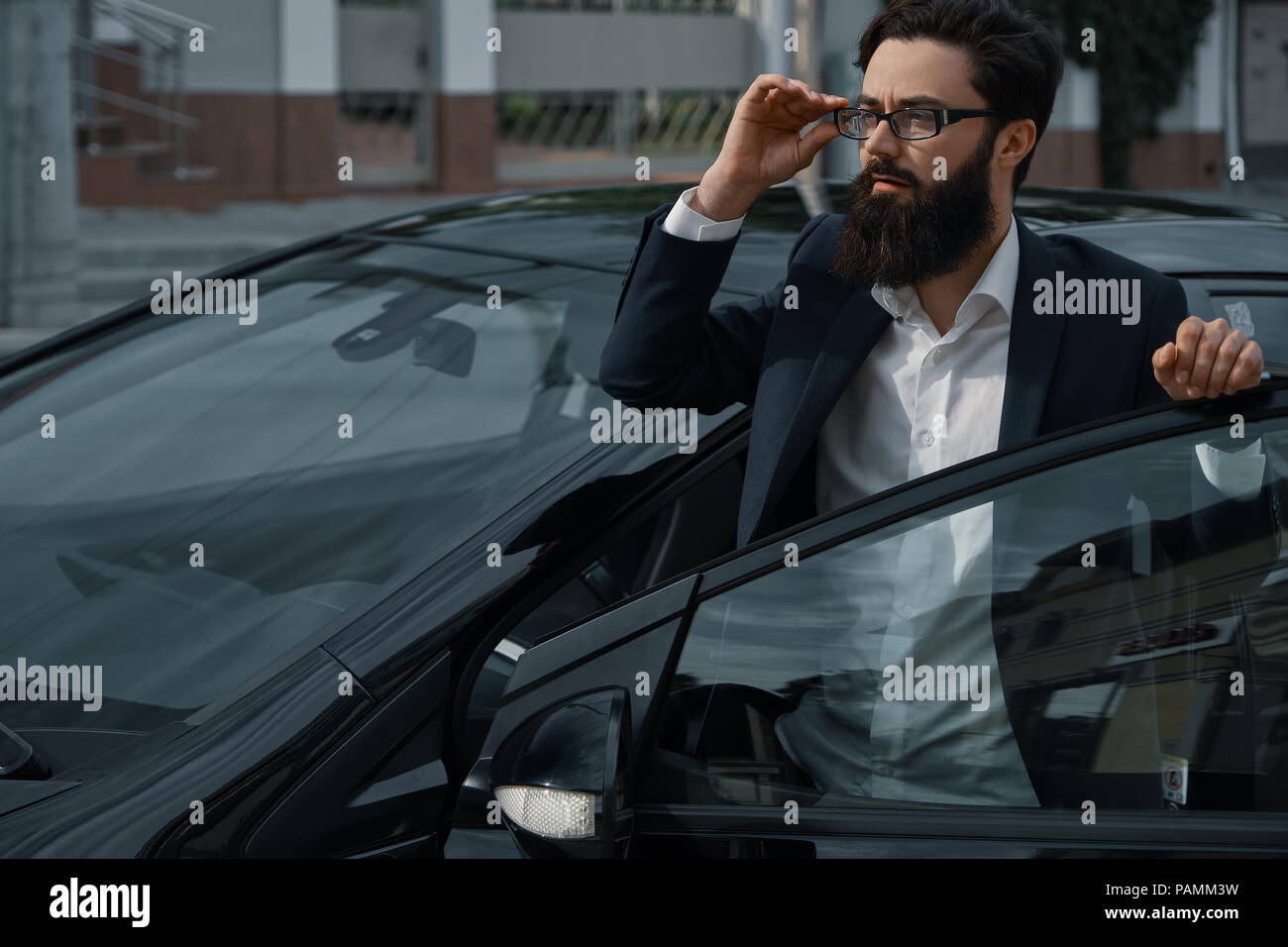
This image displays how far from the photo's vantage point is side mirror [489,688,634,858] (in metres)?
Result: 1.47

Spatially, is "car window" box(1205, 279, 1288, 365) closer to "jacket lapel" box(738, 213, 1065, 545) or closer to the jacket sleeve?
"jacket lapel" box(738, 213, 1065, 545)

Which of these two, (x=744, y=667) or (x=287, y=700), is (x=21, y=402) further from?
(x=744, y=667)

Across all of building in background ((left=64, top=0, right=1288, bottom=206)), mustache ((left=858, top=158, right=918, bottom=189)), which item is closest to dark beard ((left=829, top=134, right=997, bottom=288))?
mustache ((left=858, top=158, right=918, bottom=189))

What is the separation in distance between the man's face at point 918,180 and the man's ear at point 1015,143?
34 mm

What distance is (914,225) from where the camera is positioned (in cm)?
196

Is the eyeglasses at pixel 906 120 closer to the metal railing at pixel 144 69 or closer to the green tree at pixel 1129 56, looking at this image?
the metal railing at pixel 144 69

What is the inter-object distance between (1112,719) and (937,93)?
845 mm

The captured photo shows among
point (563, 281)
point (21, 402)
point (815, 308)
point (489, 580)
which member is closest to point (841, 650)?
point (489, 580)

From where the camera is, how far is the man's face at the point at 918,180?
1.97 metres

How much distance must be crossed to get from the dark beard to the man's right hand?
95 millimetres

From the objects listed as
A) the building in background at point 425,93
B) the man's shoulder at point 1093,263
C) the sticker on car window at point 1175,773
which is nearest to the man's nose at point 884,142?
the man's shoulder at point 1093,263

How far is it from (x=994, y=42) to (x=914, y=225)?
272 millimetres

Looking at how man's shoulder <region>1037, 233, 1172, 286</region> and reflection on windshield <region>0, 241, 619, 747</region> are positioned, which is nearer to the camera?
reflection on windshield <region>0, 241, 619, 747</region>

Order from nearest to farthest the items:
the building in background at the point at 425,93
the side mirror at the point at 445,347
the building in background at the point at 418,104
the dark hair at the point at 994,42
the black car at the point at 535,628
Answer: the black car at the point at 535,628
the dark hair at the point at 994,42
the side mirror at the point at 445,347
the building in background at the point at 418,104
the building in background at the point at 425,93
